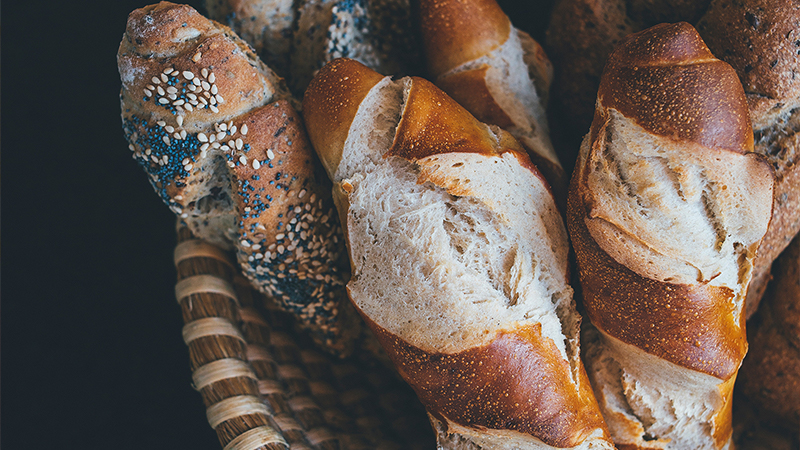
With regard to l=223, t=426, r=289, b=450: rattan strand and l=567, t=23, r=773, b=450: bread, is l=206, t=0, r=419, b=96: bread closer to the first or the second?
l=567, t=23, r=773, b=450: bread

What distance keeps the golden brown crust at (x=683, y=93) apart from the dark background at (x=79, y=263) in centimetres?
138

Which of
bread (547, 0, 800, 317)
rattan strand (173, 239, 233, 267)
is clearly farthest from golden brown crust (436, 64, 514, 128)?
rattan strand (173, 239, 233, 267)

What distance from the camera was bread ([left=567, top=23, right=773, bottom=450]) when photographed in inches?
34.1

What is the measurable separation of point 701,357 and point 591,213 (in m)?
Answer: 0.33

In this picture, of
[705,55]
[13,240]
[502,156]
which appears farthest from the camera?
[13,240]

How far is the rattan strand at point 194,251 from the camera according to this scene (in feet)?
4.33

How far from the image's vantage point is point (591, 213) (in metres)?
0.91

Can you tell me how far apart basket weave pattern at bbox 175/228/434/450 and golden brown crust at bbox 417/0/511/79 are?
2.48 ft

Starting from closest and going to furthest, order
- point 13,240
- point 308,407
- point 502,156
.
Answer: point 502,156 → point 308,407 → point 13,240

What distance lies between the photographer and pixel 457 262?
97 centimetres

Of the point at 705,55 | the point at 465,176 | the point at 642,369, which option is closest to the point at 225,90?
the point at 465,176

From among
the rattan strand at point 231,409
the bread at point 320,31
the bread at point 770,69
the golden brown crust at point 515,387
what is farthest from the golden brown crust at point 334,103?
the bread at point 770,69

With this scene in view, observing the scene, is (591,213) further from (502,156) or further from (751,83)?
(751,83)

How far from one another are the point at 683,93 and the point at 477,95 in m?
0.44
